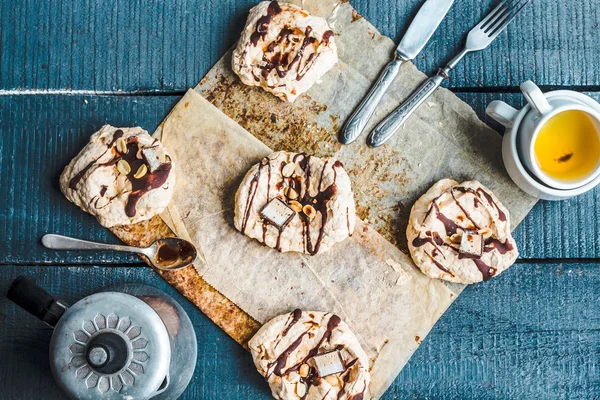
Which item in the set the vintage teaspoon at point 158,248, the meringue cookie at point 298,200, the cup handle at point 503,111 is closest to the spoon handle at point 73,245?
the vintage teaspoon at point 158,248

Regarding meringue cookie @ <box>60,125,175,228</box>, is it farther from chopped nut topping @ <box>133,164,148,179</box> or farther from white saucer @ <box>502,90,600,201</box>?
white saucer @ <box>502,90,600,201</box>

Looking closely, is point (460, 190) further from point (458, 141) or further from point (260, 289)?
point (260, 289)

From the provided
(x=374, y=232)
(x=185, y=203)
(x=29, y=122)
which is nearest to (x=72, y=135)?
(x=29, y=122)

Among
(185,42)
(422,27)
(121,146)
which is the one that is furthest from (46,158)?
(422,27)

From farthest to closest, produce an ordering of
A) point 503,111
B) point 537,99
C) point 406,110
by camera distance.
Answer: point 406,110 < point 503,111 < point 537,99

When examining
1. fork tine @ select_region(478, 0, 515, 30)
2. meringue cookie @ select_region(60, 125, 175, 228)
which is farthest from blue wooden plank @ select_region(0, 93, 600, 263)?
Answer: fork tine @ select_region(478, 0, 515, 30)

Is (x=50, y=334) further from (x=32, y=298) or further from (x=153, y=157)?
(x=153, y=157)
